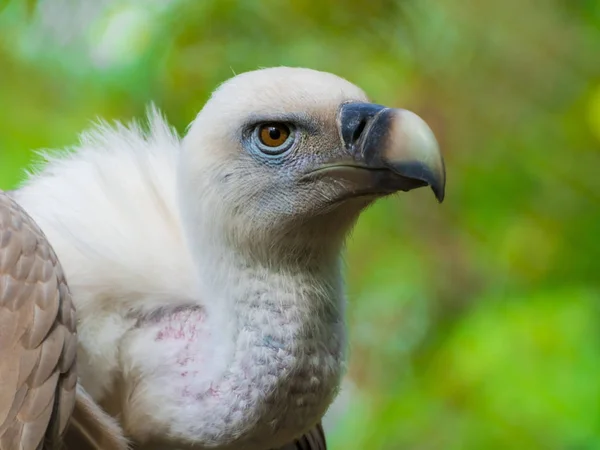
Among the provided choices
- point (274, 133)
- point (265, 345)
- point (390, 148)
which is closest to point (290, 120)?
point (274, 133)

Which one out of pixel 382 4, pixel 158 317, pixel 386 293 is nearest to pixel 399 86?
pixel 382 4

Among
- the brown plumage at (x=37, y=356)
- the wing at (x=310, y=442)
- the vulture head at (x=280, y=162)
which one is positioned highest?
the vulture head at (x=280, y=162)

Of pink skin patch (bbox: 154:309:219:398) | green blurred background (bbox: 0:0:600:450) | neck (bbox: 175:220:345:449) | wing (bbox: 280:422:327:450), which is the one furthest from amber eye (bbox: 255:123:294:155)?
green blurred background (bbox: 0:0:600:450)

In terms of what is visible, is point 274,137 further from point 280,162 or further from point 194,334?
point 194,334

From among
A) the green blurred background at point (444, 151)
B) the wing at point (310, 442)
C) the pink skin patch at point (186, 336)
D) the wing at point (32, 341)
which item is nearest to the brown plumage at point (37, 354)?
the wing at point (32, 341)

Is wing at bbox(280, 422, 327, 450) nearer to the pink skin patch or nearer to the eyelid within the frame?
A: the pink skin patch

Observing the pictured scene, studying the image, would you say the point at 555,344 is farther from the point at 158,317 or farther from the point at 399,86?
the point at 158,317

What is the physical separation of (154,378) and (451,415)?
1234 millimetres

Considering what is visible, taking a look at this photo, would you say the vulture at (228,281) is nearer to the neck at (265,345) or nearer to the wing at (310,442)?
the neck at (265,345)

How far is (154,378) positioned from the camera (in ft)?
3.73

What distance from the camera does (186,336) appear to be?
1.15m

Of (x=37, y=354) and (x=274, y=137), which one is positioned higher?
(x=274, y=137)

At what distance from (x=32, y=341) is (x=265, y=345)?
0.27 metres

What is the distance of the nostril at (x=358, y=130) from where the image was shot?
1.06 m
